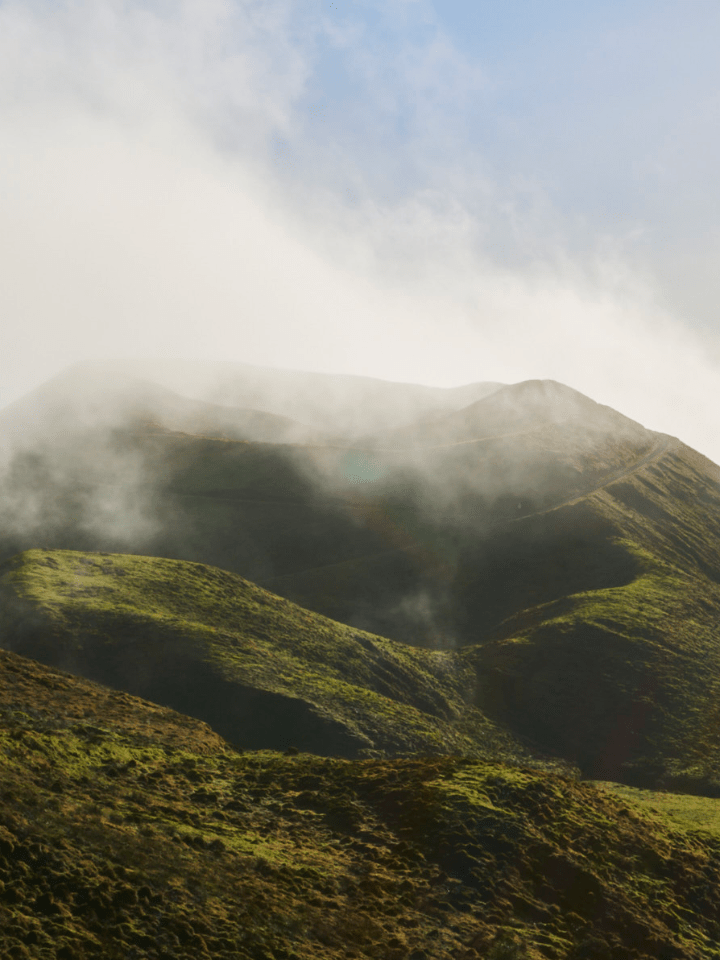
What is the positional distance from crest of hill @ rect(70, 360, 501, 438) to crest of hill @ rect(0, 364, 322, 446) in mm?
8478

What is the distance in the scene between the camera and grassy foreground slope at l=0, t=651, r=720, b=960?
687 inches

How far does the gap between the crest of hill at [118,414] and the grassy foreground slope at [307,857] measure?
101 m

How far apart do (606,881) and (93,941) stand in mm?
16035

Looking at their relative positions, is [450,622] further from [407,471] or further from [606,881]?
[606,881]

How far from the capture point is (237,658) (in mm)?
44750

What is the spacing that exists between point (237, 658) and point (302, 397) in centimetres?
14967

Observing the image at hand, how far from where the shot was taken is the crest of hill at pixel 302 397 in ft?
565

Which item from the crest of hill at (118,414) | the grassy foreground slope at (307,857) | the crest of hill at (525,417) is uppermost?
the crest of hill at (525,417)

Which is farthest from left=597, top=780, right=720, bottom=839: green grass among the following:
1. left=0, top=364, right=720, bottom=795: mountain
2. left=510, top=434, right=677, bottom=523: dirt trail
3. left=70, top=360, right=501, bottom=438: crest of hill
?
left=70, top=360, right=501, bottom=438: crest of hill

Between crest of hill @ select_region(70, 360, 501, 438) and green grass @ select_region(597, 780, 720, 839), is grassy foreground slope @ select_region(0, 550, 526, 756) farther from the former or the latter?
crest of hill @ select_region(70, 360, 501, 438)

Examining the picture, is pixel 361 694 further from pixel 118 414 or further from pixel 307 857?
pixel 118 414

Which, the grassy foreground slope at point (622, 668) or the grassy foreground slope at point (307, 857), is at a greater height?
the grassy foreground slope at point (622, 668)

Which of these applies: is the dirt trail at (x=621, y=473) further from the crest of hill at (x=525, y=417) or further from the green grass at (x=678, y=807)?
the green grass at (x=678, y=807)

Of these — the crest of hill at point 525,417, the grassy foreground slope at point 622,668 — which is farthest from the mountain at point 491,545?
the crest of hill at point 525,417
